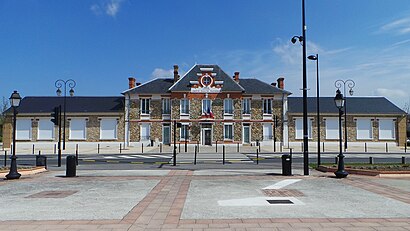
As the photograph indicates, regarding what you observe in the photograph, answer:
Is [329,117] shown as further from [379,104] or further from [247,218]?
[247,218]

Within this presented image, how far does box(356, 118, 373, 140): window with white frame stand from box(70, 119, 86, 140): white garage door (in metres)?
36.5

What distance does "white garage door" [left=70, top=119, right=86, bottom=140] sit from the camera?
43188 millimetres

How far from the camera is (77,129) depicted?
43.3 meters

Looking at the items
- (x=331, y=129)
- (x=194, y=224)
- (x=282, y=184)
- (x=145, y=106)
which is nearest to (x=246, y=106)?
(x=331, y=129)

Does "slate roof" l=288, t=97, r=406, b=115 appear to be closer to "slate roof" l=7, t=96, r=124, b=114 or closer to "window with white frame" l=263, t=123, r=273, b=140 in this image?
"window with white frame" l=263, t=123, r=273, b=140

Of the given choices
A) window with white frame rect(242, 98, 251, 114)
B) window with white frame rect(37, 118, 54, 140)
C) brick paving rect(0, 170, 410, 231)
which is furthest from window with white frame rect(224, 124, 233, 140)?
brick paving rect(0, 170, 410, 231)

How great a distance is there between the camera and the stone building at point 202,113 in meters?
43.0

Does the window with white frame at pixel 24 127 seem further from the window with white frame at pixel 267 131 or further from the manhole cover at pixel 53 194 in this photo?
the manhole cover at pixel 53 194

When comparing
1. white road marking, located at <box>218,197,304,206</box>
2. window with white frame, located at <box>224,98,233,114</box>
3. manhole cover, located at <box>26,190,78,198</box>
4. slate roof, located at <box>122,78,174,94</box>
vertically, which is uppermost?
slate roof, located at <box>122,78,174,94</box>

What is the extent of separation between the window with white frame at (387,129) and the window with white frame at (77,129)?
39366mm

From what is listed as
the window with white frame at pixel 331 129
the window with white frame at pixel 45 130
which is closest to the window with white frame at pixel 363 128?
the window with white frame at pixel 331 129

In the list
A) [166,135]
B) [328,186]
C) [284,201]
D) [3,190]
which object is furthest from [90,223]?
[166,135]

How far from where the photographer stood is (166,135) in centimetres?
4338

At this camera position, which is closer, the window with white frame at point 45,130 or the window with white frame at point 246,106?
the window with white frame at point 45,130
